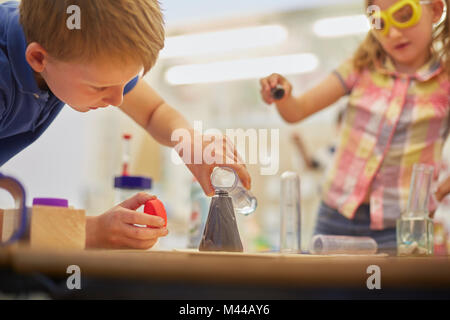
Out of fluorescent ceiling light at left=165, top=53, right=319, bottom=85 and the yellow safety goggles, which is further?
fluorescent ceiling light at left=165, top=53, right=319, bottom=85


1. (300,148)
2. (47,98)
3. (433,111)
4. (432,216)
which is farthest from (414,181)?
(300,148)

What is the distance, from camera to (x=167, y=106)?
0.74 metres

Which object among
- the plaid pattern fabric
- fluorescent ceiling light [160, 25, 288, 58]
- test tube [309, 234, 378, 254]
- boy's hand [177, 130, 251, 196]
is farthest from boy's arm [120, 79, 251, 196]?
fluorescent ceiling light [160, 25, 288, 58]

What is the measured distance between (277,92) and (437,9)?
11.1 inches

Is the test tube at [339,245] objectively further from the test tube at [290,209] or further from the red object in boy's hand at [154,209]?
the red object in boy's hand at [154,209]

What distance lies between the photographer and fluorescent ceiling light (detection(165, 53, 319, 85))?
1151mm

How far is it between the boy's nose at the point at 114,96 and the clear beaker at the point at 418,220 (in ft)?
1.37

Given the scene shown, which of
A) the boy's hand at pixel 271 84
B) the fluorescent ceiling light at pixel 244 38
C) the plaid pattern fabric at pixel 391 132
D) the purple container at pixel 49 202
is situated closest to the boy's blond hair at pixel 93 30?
the purple container at pixel 49 202

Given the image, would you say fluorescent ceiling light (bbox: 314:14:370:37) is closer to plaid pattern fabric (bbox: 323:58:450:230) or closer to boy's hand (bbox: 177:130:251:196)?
plaid pattern fabric (bbox: 323:58:450:230)

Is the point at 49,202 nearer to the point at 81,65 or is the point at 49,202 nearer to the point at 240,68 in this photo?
the point at 81,65

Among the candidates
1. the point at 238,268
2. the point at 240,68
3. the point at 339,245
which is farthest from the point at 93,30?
the point at 240,68

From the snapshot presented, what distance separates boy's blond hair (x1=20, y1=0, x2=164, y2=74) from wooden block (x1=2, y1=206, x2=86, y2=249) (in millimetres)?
152

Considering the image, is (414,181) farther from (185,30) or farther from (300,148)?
(300,148)

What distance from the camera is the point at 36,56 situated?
21.5 inches
